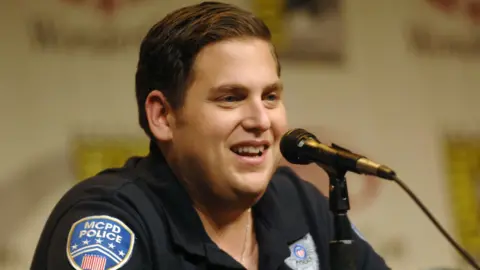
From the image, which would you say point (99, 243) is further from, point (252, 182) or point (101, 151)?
point (101, 151)

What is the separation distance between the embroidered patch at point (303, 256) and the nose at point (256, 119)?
0.97ft

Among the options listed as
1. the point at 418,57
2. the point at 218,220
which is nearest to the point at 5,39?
the point at 218,220

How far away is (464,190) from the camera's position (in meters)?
2.66

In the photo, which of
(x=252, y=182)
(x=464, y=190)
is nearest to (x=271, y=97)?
(x=252, y=182)

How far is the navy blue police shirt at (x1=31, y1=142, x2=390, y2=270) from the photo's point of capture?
1.26m

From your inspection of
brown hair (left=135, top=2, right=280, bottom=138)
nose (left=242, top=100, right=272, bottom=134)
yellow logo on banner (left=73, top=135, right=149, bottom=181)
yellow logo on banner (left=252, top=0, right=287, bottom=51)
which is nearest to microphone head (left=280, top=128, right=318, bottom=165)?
nose (left=242, top=100, right=272, bottom=134)

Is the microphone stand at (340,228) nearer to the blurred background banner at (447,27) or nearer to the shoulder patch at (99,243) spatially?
the shoulder patch at (99,243)

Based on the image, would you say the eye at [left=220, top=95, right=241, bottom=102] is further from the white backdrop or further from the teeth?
the white backdrop

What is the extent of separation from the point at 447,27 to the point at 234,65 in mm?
1538

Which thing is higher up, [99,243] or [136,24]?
[136,24]

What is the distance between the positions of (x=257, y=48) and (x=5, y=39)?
93 centimetres

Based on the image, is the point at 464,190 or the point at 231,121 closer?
the point at 231,121

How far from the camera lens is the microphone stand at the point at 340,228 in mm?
1184

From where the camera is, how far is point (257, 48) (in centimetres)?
142
